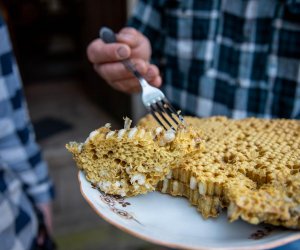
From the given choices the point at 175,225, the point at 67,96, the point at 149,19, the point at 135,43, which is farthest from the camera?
the point at 67,96

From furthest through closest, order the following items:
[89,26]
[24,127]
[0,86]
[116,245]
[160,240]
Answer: [89,26], [116,245], [24,127], [0,86], [160,240]

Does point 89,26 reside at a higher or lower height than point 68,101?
higher

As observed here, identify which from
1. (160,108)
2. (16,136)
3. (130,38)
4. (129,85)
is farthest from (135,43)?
(16,136)

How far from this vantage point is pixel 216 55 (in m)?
1.34

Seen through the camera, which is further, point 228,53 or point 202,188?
point 228,53

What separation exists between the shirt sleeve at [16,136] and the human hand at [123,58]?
10.0 inches

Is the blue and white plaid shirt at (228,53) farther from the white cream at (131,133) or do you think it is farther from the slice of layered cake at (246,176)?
the white cream at (131,133)

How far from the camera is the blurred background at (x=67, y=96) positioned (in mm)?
2508

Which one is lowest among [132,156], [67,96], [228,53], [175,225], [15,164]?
[67,96]

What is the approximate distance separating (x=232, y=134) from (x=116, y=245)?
180cm

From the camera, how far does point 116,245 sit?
245 cm

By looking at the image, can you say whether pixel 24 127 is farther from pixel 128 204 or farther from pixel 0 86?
pixel 128 204

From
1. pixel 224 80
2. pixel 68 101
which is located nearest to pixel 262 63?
pixel 224 80

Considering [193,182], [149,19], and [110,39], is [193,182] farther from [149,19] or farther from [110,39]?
[149,19]
